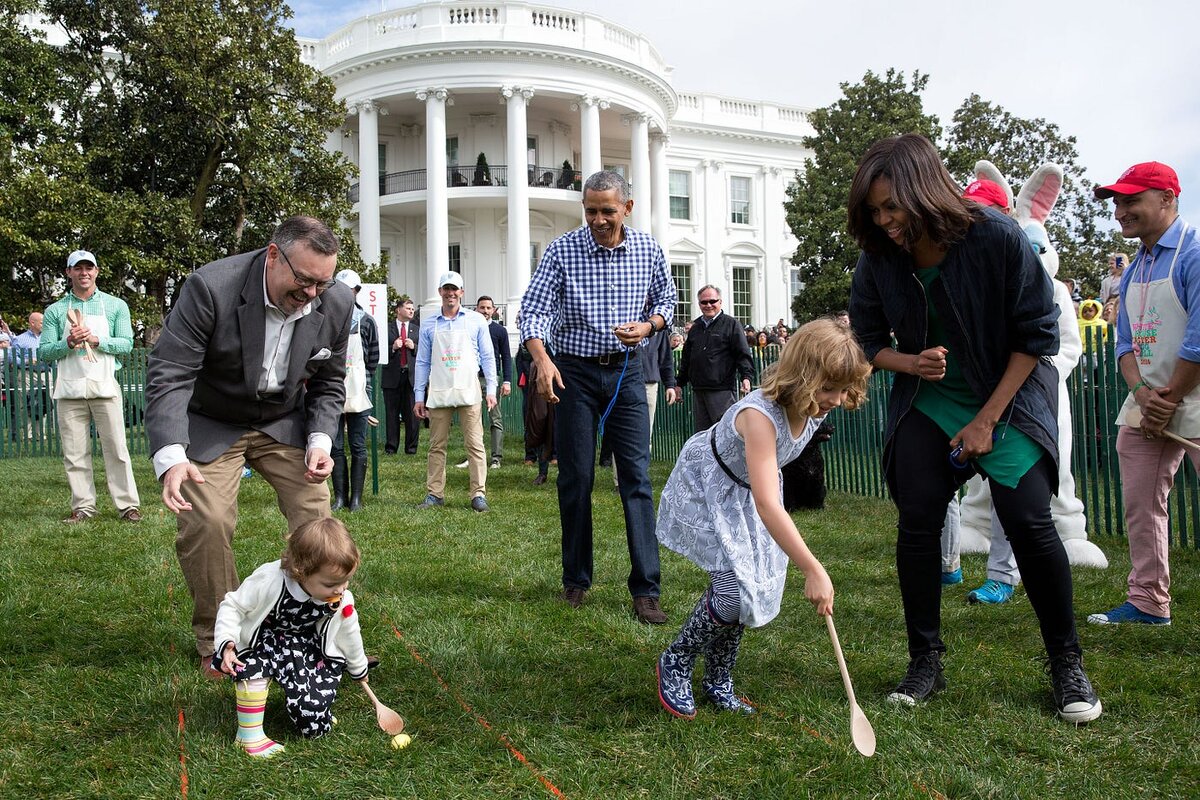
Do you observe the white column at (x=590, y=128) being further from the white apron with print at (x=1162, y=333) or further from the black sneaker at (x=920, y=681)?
the black sneaker at (x=920, y=681)

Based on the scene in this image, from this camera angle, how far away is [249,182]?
20781 mm

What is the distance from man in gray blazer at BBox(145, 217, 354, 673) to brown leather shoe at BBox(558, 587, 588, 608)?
5.08ft

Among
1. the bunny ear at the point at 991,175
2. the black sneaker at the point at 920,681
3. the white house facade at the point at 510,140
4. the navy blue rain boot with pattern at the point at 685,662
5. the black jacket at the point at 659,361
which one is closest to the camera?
the navy blue rain boot with pattern at the point at 685,662

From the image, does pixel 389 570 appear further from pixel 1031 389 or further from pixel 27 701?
pixel 1031 389

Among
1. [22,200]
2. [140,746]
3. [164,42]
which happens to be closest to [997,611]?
[140,746]

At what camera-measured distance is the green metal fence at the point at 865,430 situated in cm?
743

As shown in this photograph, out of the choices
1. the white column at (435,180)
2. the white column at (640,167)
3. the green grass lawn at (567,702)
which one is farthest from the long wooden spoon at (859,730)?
the white column at (640,167)

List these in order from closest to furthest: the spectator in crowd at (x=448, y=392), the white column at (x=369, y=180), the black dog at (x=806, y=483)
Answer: the black dog at (x=806, y=483) → the spectator in crowd at (x=448, y=392) → the white column at (x=369, y=180)

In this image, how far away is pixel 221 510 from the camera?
389cm

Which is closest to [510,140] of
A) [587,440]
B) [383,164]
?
[383,164]

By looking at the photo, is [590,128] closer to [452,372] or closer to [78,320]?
[452,372]

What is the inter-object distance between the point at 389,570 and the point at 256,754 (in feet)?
9.00

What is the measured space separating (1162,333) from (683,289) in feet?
118

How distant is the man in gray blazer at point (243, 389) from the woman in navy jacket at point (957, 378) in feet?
6.77
